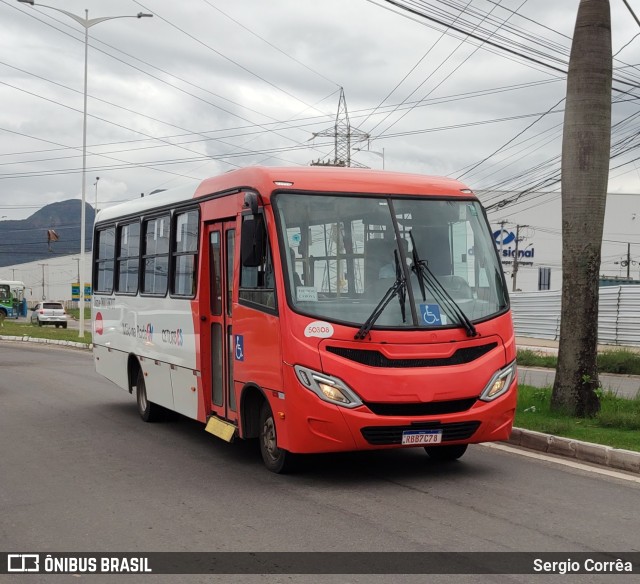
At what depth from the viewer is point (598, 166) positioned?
11562mm

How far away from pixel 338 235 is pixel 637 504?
135 inches

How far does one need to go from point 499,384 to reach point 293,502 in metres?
2.21

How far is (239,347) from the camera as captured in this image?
9.38 metres

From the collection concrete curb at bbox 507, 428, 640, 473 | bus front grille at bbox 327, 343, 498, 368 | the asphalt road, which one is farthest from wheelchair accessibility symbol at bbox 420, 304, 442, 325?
concrete curb at bbox 507, 428, 640, 473

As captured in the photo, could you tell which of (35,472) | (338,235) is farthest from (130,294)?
(338,235)

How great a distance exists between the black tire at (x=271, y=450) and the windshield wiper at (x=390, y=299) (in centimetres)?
124

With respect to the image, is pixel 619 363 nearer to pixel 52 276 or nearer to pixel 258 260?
pixel 258 260

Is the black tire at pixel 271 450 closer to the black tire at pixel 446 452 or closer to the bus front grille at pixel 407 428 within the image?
the bus front grille at pixel 407 428

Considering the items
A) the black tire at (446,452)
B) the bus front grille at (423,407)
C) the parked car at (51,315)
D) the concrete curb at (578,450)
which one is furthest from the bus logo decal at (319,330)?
the parked car at (51,315)

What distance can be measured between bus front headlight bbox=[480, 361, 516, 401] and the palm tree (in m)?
3.22

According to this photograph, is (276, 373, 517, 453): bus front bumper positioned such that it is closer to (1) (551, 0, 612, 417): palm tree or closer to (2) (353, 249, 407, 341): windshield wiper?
(2) (353, 249, 407, 341): windshield wiper

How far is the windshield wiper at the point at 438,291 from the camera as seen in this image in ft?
27.9
